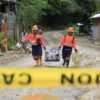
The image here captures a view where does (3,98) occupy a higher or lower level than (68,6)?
lower

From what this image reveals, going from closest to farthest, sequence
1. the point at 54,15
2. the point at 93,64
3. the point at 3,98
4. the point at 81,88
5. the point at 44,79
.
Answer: the point at 44,79
the point at 3,98
the point at 81,88
the point at 93,64
the point at 54,15

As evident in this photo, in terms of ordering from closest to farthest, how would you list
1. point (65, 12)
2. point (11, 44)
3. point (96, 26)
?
point (11, 44), point (96, 26), point (65, 12)

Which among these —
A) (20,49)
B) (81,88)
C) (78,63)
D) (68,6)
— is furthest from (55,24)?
(81,88)

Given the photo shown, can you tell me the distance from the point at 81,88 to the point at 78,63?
4.21 metres

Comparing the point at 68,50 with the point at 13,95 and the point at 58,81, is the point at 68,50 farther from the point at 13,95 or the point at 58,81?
the point at 58,81

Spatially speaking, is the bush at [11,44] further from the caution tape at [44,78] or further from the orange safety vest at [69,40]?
the caution tape at [44,78]

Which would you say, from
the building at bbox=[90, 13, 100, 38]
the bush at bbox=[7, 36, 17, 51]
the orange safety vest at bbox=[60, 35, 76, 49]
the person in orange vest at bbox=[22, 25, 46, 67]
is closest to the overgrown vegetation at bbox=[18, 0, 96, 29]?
the building at bbox=[90, 13, 100, 38]

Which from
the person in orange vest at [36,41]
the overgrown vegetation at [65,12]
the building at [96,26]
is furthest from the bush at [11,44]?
the overgrown vegetation at [65,12]

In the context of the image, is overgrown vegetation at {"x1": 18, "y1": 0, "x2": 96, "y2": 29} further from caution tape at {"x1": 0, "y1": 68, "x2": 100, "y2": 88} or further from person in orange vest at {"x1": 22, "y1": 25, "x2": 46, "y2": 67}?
caution tape at {"x1": 0, "y1": 68, "x2": 100, "y2": 88}

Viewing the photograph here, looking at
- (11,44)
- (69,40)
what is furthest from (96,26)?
(69,40)

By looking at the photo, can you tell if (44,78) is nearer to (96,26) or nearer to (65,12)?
(96,26)

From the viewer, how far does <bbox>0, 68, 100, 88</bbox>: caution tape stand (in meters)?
3.27

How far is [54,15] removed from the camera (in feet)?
155

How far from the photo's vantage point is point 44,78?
3.26m
